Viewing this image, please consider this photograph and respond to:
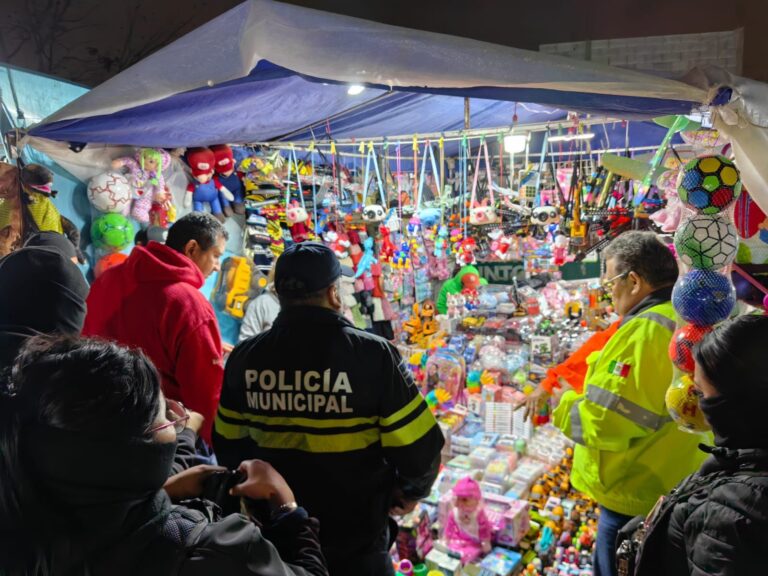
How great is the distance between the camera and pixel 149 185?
10.1 feet

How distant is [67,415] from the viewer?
825 mm

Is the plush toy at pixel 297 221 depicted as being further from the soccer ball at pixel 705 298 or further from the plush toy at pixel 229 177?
the soccer ball at pixel 705 298

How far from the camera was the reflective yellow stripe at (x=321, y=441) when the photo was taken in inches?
61.1

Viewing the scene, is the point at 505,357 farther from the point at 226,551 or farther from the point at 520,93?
the point at 226,551

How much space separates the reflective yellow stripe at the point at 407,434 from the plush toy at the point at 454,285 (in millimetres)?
2767

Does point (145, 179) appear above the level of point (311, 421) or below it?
above

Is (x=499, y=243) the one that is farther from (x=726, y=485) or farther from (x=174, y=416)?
(x=174, y=416)

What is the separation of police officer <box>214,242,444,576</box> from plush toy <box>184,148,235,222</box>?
210 centimetres

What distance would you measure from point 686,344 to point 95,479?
1.44 metres

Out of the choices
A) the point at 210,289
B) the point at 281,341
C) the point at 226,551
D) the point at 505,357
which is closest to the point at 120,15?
the point at 210,289

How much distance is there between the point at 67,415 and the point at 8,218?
81.9 inches

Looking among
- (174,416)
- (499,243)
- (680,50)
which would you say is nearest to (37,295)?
(174,416)

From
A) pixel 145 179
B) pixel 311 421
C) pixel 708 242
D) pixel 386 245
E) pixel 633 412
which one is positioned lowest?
pixel 633 412

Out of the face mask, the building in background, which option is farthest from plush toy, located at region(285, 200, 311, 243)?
the building in background
